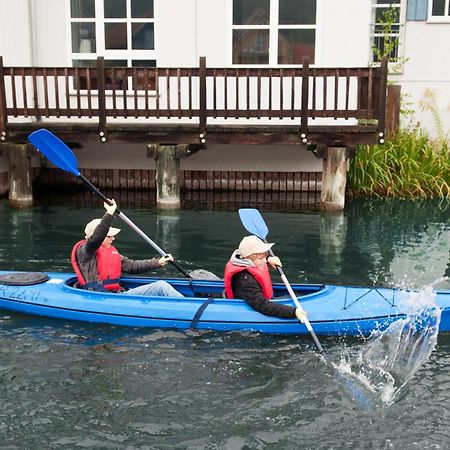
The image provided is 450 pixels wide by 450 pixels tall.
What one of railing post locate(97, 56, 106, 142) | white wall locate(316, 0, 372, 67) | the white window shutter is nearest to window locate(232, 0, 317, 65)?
white wall locate(316, 0, 372, 67)

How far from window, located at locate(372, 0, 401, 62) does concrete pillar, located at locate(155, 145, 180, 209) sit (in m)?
5.80

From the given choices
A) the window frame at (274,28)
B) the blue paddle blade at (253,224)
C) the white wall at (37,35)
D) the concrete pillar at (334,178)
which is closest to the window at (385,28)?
the window frame at (274,28)

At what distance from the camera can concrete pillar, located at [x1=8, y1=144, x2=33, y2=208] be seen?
458 inches

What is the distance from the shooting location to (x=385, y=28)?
15258mm

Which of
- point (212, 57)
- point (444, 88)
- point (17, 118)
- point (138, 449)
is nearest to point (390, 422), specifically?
point (138, 449)

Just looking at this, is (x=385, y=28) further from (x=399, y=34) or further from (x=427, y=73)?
(x=427, y=73)

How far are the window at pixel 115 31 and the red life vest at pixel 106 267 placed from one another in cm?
581

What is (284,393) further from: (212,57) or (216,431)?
(212,57)

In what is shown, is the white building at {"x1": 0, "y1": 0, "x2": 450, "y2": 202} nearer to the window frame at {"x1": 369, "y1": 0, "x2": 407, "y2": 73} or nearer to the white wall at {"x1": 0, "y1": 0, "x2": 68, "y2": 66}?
the white wall at {"x1": 0, "y1": 0, "x2": 68, "y2": 66}

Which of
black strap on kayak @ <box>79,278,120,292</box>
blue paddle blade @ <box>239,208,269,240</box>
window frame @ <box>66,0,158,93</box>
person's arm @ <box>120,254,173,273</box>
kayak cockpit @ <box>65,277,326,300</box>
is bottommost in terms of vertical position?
kayak cockpit @ <box>65,277,326,300</box>

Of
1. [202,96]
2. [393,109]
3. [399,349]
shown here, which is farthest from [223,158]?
[399,349]

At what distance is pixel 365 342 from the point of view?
6.51 m

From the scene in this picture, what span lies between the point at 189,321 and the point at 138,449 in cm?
210

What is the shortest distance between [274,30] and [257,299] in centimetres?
656
